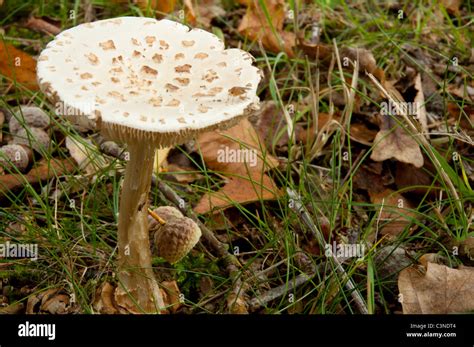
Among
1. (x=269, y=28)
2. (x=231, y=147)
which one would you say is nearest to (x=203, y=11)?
(x=269, y=28)

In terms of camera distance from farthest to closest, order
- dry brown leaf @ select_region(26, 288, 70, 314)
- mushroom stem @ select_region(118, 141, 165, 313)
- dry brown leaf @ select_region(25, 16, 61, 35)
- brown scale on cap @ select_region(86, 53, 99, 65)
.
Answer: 1. dry brown leaf @ select_region(25, 16, 61, 35)
2. dry brown leaf @ select_region(26, 288, 70, 314)
3. mushroom stem @ select_region(118, 141, 165, 313)
4. brown scale on cap @ select_region(86, 53, 99, 65)

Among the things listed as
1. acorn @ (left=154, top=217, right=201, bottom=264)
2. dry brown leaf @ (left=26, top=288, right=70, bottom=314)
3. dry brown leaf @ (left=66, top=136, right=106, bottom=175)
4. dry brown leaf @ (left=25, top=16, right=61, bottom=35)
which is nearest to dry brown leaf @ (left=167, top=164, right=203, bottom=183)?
dry brown leaf @ (left=66, top=136, right=106, bottom=175)

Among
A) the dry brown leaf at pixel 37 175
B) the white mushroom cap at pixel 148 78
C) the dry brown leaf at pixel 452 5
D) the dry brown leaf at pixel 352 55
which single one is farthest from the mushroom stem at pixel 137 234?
the dry brown leaf at pixel 452 5

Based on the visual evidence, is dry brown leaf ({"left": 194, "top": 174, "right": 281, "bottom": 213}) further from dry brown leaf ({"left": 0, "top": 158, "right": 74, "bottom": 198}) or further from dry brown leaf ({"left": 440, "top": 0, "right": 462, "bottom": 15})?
dry brown leaf ({"left": 440, "top": 0, "right": 462, "bottom": 15})

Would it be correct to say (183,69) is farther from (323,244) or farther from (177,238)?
(323,244)

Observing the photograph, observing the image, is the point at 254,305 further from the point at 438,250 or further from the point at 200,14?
the point at 200,14

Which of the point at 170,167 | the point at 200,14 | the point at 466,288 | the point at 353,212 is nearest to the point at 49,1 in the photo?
the point at 200,14

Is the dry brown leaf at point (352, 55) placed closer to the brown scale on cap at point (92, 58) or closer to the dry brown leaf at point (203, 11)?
the dry brown leaf at point (203, 11)
